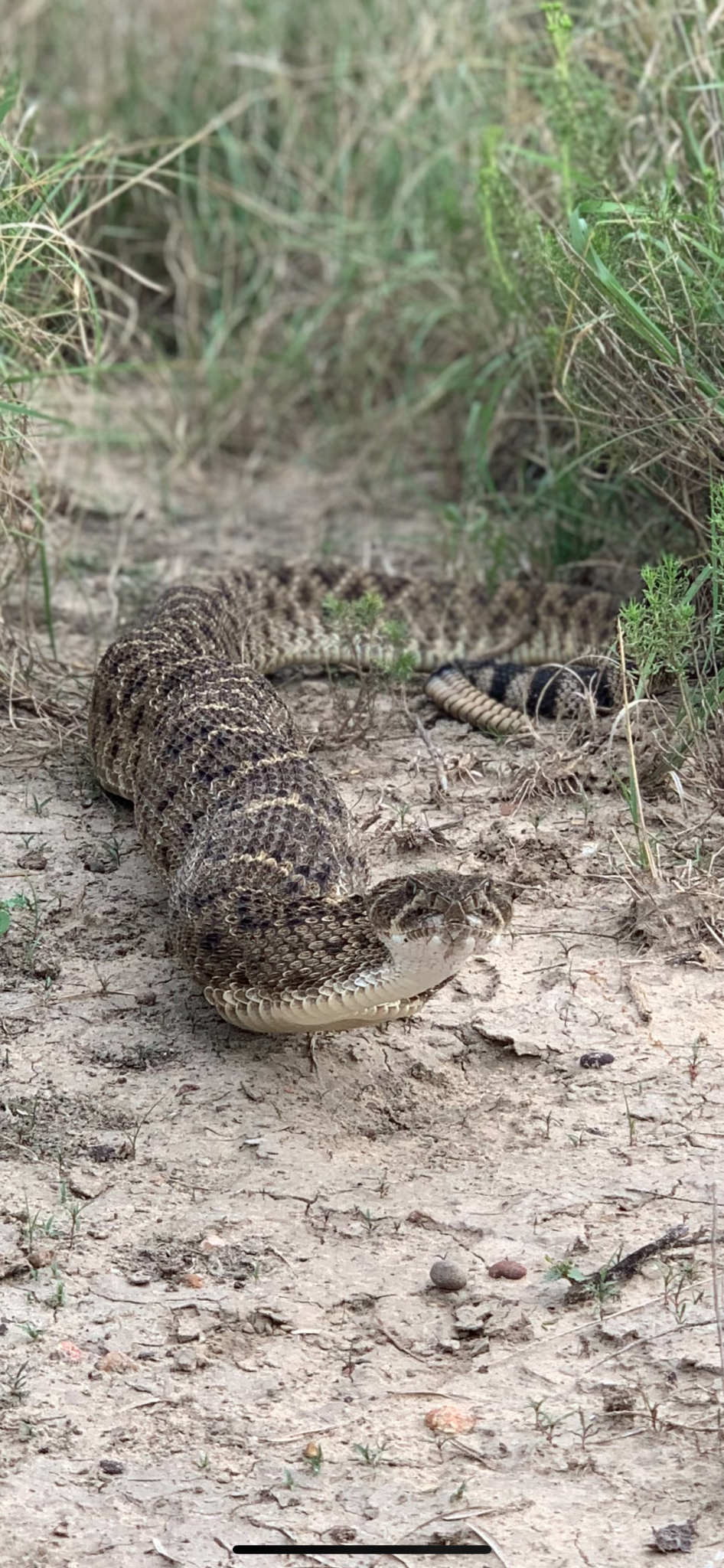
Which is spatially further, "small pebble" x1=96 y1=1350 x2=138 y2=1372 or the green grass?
the green grass

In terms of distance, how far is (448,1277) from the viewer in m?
3.85

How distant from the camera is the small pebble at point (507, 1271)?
3887 millimetres

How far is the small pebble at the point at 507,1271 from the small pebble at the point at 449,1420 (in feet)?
1.25

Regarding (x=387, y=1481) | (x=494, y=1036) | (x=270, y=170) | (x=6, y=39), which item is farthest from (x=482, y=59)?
(x=387, y=1481)

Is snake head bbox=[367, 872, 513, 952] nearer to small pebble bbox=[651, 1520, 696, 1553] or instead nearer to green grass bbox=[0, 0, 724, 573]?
small pebble bbox=[651, 1520, 696, 1553]

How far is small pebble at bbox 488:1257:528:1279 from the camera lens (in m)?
3.89

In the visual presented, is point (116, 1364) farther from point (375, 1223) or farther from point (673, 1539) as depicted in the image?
point (673, 1539)

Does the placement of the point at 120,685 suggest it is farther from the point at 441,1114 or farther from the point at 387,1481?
the point at 387,1481

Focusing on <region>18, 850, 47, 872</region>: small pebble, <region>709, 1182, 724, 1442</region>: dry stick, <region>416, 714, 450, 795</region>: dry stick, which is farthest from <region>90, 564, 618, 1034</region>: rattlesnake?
<region>709, 1182, 724, 1442</region>: dry stick

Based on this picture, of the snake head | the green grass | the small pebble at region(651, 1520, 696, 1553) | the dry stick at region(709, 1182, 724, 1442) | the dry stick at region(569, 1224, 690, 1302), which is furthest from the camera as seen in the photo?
the green grass

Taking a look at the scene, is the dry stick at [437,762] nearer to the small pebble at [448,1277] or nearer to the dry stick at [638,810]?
the dry stick at [638,810]

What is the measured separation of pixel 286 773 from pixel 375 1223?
1.59 meters

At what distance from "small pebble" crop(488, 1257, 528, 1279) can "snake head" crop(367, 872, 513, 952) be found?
67 cm

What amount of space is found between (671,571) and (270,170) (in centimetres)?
525
